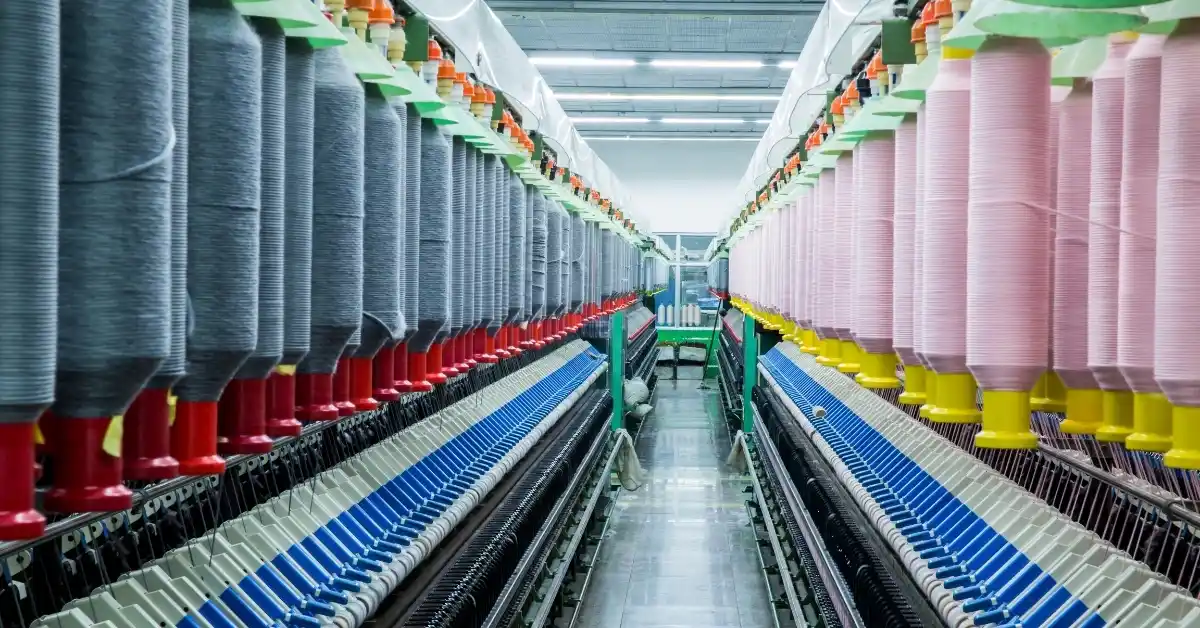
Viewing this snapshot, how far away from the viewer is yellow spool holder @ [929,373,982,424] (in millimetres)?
2857

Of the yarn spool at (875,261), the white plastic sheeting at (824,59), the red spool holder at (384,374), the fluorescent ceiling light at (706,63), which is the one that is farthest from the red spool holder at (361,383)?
the fluorescent ceiling light at (706,63)

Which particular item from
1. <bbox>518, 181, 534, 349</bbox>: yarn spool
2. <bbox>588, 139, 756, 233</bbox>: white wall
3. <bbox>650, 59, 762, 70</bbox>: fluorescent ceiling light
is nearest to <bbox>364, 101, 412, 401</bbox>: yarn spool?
<bbox>518, 181, 534, 349</bbox>: yarn spool

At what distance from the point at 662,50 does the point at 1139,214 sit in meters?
14.8

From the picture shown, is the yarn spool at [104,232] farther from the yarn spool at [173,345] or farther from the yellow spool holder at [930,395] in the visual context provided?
the yellow spool holder at [930,395]

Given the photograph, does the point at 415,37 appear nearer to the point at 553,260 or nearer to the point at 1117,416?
the point at 1117,416

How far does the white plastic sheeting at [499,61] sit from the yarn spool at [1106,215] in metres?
2.19

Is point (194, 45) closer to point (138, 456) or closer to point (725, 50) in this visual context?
point (138, 456)

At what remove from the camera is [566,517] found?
8.91 meters

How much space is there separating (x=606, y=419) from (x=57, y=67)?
12.6 m

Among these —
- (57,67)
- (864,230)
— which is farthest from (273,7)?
(864,230)

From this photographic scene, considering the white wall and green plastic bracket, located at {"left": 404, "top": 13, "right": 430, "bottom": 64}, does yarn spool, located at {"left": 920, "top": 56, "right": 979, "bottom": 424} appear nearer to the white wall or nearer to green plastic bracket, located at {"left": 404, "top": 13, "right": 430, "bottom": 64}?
green plastic bracket, located at {"left": 404, "top": 13, "right": 430, "bottom": 64}

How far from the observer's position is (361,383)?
3092 millimetres

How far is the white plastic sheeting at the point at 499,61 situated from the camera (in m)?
4.25

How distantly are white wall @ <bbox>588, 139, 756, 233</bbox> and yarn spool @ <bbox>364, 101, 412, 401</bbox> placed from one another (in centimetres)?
2591
